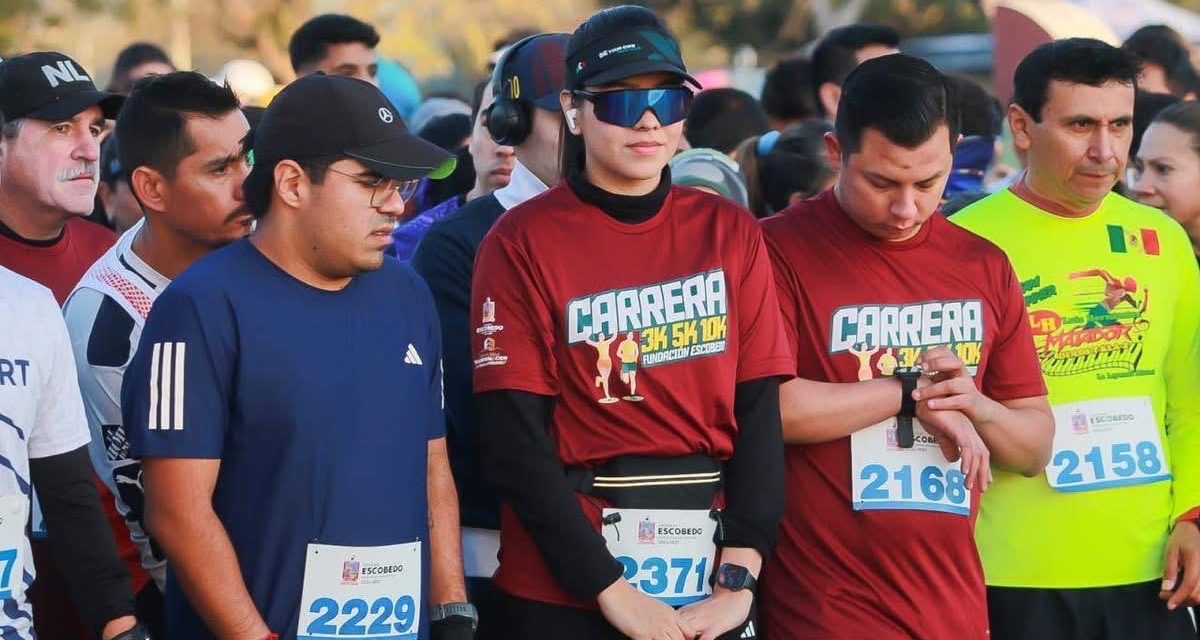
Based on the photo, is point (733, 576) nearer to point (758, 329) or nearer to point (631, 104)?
point (758, 329)

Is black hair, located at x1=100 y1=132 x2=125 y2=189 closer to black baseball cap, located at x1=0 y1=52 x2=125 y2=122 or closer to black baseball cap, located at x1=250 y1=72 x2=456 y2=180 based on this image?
black baseball cap, located at x1=0 y1=52 x2=125 y2=122

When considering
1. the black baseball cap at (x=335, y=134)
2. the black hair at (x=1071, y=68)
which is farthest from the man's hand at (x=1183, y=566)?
the black baseball cap at (x=335, y=134)

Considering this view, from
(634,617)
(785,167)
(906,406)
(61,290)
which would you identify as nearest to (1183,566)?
(906,406)

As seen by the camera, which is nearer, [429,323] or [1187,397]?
[429,323]

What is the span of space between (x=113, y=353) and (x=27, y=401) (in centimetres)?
69

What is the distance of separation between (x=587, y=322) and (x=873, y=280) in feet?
3.19

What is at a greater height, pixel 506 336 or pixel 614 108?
pixel 614 108

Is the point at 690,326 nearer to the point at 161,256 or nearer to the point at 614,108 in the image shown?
the point at 614,108

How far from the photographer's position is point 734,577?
14.8ft

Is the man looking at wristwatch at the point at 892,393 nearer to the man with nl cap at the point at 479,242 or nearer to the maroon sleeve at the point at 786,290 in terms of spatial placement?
the maroon sleeve at the point at 786,290

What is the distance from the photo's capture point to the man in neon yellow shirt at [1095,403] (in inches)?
213

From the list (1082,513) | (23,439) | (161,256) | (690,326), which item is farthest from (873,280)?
(23,439)

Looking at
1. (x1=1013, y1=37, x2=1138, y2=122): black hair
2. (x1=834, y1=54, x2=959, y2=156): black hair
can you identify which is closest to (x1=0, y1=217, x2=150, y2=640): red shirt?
(x1=834, y1=54, x2=959, y2=156): black hair

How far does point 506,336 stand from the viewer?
450 centimetres
